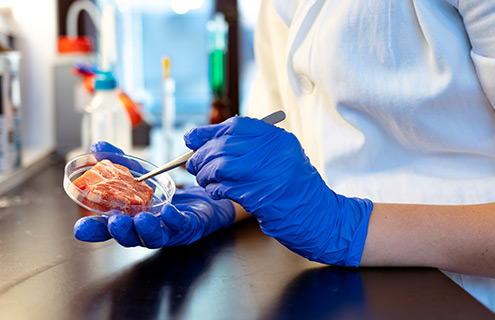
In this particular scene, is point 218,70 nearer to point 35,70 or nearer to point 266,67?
point 35,70

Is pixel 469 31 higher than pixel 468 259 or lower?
higher

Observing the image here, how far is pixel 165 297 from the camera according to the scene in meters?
0.80

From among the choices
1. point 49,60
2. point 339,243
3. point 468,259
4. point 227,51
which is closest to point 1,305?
point 339,243

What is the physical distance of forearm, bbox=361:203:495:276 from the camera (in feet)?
3.10

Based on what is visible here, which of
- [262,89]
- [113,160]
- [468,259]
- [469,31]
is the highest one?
[469,31]

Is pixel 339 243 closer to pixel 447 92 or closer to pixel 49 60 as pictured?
pixel 447 92

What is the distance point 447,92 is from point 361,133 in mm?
201

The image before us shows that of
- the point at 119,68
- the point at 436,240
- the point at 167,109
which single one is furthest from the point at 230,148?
the point at 119,68

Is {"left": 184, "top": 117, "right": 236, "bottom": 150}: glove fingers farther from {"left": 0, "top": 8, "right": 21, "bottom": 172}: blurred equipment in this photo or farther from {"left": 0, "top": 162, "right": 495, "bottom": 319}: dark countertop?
{"left": 0, "top": 8, "right": 21, "bottom": 172}: blurred equipment

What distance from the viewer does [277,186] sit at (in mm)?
885

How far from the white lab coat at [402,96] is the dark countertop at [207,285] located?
0.83ft

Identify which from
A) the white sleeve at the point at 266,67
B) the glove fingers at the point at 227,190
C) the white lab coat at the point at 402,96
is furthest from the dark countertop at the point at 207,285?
the white sleeve at the point at 266,67

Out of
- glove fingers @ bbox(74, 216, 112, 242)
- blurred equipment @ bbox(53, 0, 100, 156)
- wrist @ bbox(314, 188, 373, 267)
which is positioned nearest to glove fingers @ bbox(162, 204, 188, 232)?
glove fingers @ bbox(74, 216, 112, 242)

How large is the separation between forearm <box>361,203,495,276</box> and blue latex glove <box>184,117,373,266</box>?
34 mm
